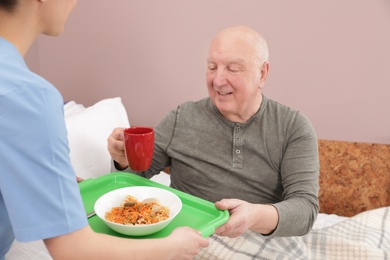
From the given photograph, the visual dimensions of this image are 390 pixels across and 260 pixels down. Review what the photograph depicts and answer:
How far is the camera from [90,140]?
1.94 m

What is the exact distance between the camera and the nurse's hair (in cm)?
78

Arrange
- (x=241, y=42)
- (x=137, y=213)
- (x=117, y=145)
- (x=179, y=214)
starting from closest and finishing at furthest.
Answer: (x=137, y=213), (x=179, y=214), (x=117, y=145), (x=241, y=42)

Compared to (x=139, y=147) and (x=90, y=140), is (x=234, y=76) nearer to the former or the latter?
(x=139, y=147)

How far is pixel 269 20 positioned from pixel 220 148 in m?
0.87

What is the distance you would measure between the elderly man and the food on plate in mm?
345

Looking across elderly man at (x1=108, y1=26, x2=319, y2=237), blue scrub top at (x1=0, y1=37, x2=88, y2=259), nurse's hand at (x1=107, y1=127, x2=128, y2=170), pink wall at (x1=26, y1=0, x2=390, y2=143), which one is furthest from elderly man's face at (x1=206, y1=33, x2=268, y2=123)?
blue scrub top at (x1=0, y1=37, x2=88, y2=259)

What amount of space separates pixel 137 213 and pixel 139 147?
0.70 feet

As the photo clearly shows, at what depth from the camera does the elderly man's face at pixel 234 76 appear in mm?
1543

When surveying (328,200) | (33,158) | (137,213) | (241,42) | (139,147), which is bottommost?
(328,200)

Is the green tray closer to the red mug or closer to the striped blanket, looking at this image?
the red mug

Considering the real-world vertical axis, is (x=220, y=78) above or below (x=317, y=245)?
above

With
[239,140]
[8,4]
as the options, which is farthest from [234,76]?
[8,4]

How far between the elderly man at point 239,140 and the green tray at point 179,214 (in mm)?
127

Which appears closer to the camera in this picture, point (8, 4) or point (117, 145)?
point (8, 4)
